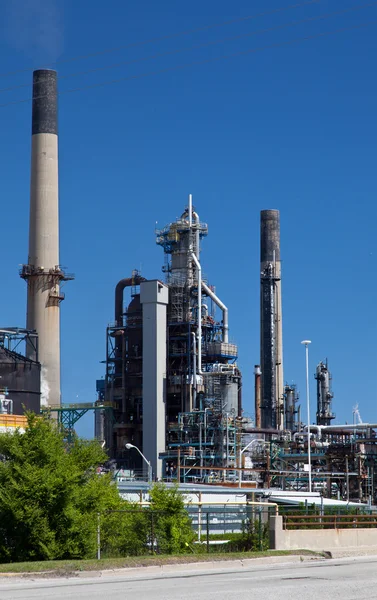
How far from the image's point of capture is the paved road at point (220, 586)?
20.2 m

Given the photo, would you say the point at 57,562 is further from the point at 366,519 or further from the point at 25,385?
the point at 25,385

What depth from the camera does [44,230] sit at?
92.5m

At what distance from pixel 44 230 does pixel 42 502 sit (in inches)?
2599

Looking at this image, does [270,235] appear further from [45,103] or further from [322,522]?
[322,522]

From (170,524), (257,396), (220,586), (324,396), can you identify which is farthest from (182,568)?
(324,396)

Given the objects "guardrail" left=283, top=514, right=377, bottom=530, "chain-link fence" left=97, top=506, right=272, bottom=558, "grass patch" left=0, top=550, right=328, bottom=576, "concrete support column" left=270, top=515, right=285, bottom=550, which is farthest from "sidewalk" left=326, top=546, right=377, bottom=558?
"grass patch" left=0, top=550, right=328, bottom=576

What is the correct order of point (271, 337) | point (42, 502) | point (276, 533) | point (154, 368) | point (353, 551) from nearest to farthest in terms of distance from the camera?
point (42, 502), point (276, 533), point (353, 551), point (154, 368), point (271, 337)

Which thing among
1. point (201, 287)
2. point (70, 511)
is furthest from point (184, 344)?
point (70, 511)

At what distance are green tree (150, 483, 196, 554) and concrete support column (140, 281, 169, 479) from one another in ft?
175

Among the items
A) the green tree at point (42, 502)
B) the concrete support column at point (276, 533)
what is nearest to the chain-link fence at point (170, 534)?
the concrete support column at point (276, 533)

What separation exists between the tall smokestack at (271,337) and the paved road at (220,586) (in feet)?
251

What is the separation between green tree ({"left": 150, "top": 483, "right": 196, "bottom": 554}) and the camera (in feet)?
102

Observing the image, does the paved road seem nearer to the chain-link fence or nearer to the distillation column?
the chain-link fence

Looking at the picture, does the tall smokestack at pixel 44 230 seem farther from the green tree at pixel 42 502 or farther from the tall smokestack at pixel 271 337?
the green tree at pixel 42 502
